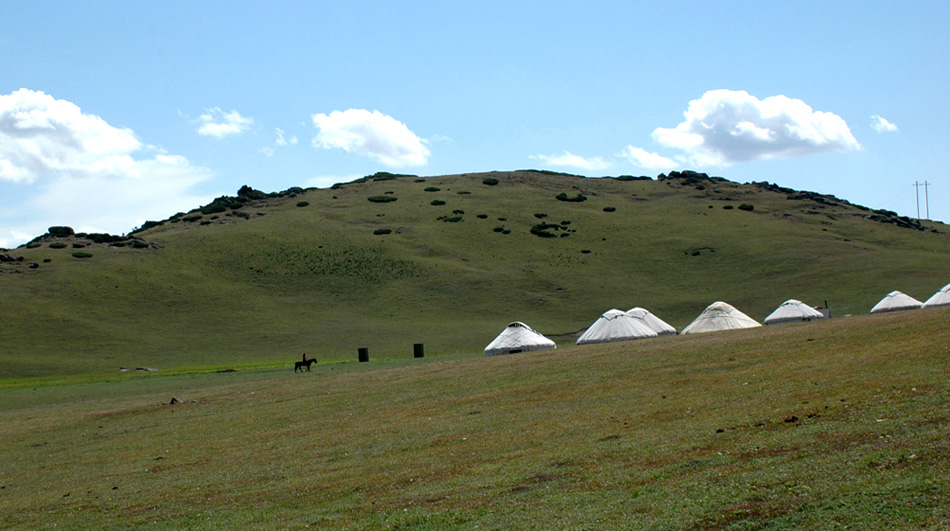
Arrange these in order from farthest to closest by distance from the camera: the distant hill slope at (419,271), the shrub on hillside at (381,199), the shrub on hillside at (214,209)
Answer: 1. the shrub on hillside at (381,199)
2. the shrub on hillside at (214,209)
3. the distant hill slope at (419,271)

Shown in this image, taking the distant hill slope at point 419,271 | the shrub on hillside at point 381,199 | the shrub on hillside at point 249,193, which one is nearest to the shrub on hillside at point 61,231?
the distant hill slope at point 419,271

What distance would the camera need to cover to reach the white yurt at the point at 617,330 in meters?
49.2

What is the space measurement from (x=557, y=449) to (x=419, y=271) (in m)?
82.1

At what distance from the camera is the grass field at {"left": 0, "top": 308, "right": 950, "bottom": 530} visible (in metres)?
10.2

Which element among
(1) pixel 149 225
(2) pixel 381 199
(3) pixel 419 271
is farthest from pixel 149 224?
(3) pixel 419 271

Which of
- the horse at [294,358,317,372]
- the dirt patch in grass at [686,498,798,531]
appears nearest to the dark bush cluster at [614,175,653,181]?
the horse at [294,358,317,372]

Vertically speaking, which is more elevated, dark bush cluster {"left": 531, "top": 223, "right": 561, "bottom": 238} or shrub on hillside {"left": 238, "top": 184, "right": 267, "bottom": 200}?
shrub on hillside {"left": 238, "top": 184, "right": 267, "bottom": 200}

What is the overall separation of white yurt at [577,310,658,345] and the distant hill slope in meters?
14.3

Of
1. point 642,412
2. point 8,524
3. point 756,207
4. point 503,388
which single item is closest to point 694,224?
Result: point 756,207

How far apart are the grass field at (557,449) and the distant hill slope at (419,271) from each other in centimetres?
3679

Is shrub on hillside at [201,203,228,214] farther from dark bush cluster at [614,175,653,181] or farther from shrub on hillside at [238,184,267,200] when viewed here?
dark bush cluster at [614,175,653,181]

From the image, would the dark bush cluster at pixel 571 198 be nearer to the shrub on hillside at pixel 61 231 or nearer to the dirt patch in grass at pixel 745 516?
the shrub on hillside at pixel 61 231

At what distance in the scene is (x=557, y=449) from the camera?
609 inches

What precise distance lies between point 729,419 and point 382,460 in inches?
267
